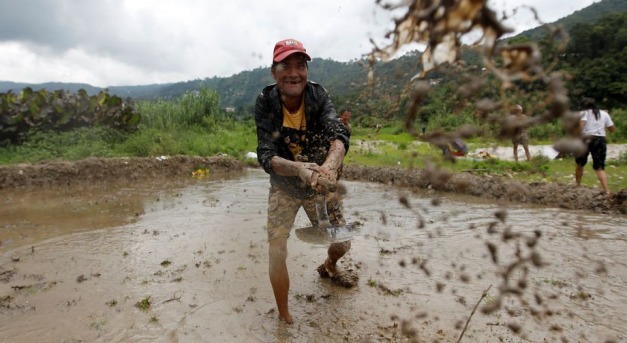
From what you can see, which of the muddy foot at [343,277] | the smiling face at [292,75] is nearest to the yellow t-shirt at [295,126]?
the smiling face at [292,75]

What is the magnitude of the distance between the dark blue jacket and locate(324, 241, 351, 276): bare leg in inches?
21.7

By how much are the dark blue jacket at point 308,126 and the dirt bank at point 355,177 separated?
2228 mm

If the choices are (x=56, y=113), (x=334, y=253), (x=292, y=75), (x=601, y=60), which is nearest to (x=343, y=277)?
(x=334, y=253)

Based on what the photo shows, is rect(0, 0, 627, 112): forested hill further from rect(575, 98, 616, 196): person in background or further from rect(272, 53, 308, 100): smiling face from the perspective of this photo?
rect(575, 98, 616, 196): person in background

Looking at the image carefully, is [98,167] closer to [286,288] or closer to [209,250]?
[209,250]

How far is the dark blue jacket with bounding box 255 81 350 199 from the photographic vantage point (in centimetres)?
282

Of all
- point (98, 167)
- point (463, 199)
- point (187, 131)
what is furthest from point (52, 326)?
point (187, 131)

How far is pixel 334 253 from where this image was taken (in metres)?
3.33

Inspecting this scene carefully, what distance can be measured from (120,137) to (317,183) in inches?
422

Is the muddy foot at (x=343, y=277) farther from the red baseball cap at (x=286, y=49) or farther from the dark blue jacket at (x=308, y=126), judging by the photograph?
the red baseball cap at (x=286, y=49)

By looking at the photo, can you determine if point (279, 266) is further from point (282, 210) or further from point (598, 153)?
point (598, 153)

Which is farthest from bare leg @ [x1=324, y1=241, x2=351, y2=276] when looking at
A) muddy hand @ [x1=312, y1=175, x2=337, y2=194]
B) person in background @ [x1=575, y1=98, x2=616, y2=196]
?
person in background @ [x1=575, y1=98, x2=616, y2=196]

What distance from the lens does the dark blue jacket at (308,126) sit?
282 centimetres

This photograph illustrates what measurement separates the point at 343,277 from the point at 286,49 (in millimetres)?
1890
